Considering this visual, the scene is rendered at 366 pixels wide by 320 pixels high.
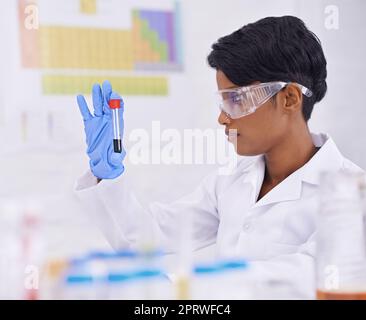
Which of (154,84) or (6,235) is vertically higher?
(154,84)

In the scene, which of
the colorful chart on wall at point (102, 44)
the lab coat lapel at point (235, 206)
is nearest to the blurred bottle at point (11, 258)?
the colorful chart on wall at point (102, 44)

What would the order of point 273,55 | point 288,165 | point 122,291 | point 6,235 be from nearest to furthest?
point 122,291, point 6,235, point 273,55, point 288,165

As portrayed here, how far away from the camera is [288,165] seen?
4.56 ft

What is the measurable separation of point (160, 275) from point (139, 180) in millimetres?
459

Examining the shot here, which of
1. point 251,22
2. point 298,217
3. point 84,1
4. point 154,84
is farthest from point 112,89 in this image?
point 298,217

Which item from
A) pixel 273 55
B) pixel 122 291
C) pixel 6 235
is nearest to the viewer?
pixel 122 291

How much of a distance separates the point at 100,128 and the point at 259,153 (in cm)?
39

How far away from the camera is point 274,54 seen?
1.29 m

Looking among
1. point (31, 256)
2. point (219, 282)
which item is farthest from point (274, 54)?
point (31, 256)

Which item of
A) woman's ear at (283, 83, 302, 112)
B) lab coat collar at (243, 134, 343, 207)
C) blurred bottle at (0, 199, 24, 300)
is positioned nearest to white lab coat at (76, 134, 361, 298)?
lab coat collar at (243, 134, 343, 207)

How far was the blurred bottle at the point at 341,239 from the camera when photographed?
1.00 m

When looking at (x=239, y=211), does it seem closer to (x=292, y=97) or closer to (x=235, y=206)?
(x=235, y=206)

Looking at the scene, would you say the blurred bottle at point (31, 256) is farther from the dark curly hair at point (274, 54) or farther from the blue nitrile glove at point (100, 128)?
the dark curly hair at point (274, 54)

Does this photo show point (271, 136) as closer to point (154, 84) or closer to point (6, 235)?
point (154, 84)
